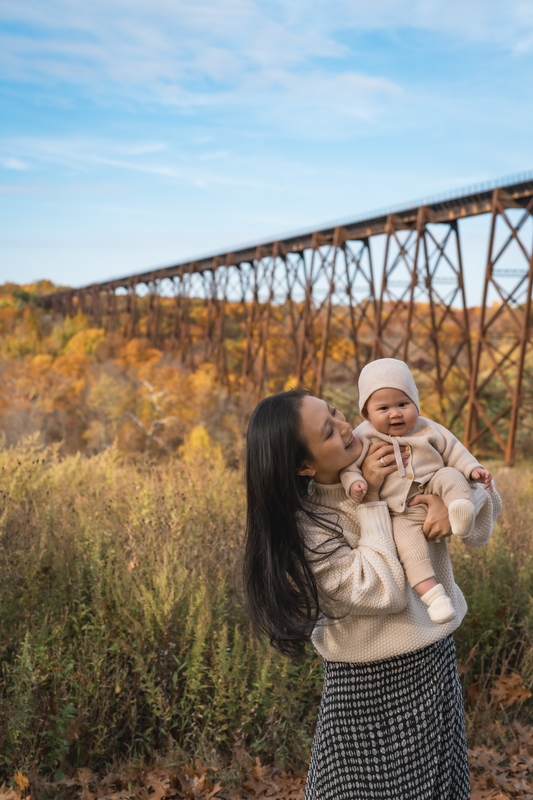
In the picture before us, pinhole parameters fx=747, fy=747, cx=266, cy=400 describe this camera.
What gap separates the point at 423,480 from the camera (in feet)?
5.54

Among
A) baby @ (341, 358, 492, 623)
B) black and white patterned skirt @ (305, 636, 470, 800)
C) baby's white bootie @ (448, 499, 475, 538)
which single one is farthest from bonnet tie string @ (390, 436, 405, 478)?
black and white patterned skirt @ (305, 636, 470, 800)

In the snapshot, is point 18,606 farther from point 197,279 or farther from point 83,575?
point 197,279

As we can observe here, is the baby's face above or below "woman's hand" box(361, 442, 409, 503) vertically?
above

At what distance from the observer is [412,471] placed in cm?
168

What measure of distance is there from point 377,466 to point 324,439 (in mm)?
136

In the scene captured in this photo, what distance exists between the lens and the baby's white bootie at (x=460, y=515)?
1.58 metres

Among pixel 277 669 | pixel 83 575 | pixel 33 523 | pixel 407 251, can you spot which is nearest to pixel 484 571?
pixel 277 669

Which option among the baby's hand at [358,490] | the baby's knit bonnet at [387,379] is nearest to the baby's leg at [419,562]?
the baby's hand at [358,490]

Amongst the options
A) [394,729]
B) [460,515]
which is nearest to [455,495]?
[460,515]

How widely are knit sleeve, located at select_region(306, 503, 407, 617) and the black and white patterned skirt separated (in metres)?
0.19

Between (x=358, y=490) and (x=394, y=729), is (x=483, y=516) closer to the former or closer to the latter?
(x=358, y=490)

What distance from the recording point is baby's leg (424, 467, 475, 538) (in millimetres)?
1588

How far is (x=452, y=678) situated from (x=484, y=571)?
2.18 m

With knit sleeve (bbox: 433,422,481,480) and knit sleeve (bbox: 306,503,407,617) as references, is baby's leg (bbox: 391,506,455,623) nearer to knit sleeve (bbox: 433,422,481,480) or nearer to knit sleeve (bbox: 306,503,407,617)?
knit sleeve (bbox: 306,503,407,617)
